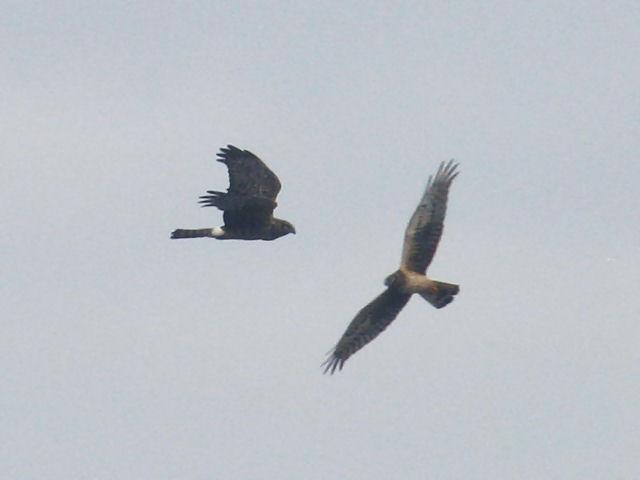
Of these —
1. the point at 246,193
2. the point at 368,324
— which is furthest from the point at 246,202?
the point at 368,324

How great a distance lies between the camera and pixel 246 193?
28.2m

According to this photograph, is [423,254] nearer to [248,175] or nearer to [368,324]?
[368,324]

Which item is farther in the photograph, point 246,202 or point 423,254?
point 246,202

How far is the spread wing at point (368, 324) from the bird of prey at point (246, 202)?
2.48m

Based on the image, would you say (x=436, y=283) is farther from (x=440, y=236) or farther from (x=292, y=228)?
(x=292, y=228)

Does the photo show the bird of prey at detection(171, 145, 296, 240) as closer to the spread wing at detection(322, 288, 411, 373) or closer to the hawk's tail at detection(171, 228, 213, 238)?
the hawk's tail at detection(171, 228, 213, 238)

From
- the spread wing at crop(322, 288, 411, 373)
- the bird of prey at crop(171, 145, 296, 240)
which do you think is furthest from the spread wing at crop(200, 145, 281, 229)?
the spread wing at crop(322, 288, 411, 373)

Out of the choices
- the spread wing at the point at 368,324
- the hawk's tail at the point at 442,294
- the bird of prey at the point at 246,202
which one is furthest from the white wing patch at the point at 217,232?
the hawk's tail at the point at 442,294

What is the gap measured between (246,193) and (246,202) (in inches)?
8.2

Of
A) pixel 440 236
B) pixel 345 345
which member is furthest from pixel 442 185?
pixel 345 345

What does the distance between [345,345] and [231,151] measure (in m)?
3.47

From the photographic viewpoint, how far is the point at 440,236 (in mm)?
26250

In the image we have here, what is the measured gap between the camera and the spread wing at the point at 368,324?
88.1 ft

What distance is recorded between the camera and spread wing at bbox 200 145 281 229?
27.6 metres
